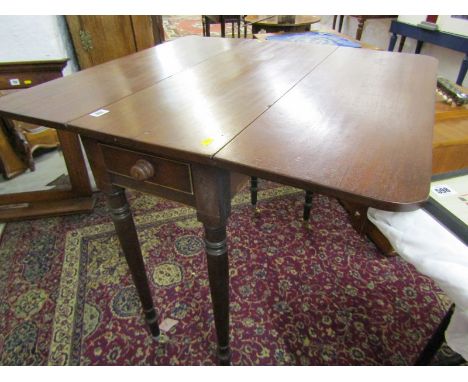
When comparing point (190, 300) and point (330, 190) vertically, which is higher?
point (330, 190)

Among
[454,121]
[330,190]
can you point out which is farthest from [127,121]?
[454,121]

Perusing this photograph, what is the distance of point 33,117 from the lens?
669 millimetres

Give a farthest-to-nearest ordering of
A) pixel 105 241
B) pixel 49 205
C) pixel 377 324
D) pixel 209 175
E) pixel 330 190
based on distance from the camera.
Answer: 1. pixel 49 205
2. pixel 105 241
3. pixel 377 324
4. pixel 209 175
5. pixel 330 190

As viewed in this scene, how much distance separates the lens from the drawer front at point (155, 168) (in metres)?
0.64

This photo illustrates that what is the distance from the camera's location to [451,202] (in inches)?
23.8

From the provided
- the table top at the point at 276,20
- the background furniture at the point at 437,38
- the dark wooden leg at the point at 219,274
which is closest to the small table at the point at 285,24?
the table top at the point at 276,20

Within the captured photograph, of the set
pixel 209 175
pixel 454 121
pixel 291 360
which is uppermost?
pixel 209 175

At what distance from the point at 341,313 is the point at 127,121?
1.04 metres

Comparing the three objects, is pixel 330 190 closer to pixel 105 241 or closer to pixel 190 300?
pixel 190 300

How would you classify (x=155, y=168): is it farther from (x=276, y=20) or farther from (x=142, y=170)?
(x=276, y=20)

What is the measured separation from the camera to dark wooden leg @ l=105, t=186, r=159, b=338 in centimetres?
82

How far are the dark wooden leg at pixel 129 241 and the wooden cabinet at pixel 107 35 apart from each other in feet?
5.21

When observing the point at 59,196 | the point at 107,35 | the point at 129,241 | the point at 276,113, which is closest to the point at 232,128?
the point at 276,113

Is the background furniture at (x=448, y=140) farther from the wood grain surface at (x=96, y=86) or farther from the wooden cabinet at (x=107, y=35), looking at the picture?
the wooden cabinet at (x=107, y=35)
